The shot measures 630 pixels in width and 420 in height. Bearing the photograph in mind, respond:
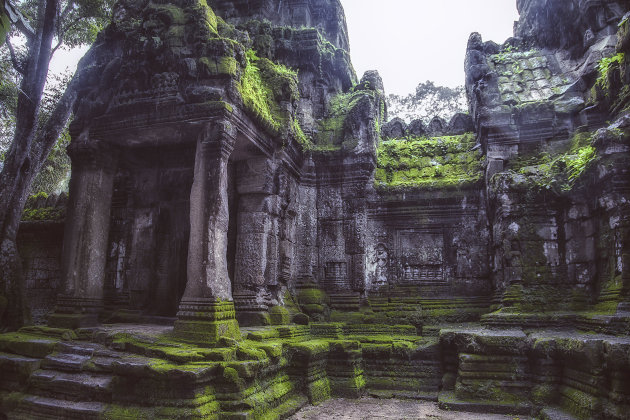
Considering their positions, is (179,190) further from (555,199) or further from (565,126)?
(565,126)

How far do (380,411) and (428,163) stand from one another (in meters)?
5.45

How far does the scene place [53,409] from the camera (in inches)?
193

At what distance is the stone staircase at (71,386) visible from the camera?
489 cm

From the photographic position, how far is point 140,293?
8000mm

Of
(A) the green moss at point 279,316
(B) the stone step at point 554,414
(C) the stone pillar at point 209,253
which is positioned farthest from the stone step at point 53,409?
(B) the stone step at point 554,414

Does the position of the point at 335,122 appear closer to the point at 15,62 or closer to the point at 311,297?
the point at 311,297

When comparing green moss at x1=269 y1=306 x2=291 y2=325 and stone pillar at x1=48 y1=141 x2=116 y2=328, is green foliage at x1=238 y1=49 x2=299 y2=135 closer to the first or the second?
stone pillar at x1=48 y1=141 x2=116 y2=328

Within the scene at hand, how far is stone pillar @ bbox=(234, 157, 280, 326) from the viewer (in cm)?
743

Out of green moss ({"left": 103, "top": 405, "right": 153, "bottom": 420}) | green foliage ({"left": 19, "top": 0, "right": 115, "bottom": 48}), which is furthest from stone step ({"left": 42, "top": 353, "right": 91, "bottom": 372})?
green foliage ({"left": 19, "top": 0, "right": 115, "bottom": 48})

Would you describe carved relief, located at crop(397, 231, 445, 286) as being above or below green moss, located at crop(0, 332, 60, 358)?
above

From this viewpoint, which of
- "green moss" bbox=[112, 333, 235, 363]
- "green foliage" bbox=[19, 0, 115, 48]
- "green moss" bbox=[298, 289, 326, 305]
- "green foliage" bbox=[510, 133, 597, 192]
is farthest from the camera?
"green foliage" bbox=[19, 0, 115, 48]

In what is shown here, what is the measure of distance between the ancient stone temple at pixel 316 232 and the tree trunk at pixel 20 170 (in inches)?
50.0

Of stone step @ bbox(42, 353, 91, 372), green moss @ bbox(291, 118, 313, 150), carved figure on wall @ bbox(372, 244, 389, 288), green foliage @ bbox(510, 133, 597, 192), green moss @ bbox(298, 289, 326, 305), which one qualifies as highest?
green moss @ bbox(291, 118, 313, 150)

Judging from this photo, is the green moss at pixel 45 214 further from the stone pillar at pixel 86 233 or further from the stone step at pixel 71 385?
the stone step at pixel 71 385
